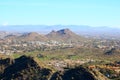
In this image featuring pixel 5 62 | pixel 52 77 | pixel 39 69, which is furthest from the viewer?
pixel 5 62

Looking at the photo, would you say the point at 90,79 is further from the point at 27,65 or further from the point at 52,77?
the point at 27,65

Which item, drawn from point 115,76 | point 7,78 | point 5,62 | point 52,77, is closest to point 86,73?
point 52,77

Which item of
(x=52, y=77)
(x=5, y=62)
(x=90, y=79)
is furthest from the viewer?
(x=5, y=62)

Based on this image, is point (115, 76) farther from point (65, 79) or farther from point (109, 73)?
point (65, 79)

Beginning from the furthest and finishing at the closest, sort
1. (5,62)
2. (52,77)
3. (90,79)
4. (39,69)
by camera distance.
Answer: (5,62)
(39,69)
(52,77)
(90,79)

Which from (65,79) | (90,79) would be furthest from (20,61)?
(90,79)

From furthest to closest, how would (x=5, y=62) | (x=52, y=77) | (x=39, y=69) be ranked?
(x=5, y=62)
(x=39, y=69)
(x=52, y=77)

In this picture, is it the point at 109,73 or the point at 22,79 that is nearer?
the point at 22,79

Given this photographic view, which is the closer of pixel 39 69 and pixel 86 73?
pixel 86 73
